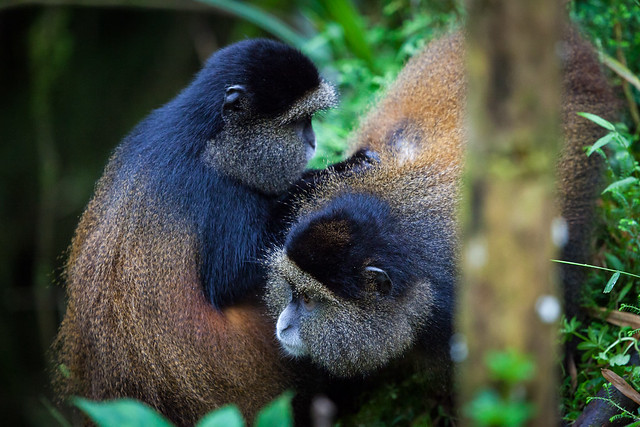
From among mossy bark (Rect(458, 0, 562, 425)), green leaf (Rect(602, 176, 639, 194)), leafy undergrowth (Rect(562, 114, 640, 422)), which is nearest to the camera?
mossy bark (Rect(458, 0, 562, 425))

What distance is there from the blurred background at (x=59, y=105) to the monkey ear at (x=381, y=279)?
468 centimetres

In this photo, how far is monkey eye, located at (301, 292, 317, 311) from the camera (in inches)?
134

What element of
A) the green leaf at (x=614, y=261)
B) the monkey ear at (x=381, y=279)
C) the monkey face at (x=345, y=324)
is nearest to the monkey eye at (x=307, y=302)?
the monkey face at (x=345, y=324)

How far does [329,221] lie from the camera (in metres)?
3.32

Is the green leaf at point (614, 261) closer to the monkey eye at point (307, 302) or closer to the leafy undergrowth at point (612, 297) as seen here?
the leafy undergrowth at point (612, 297)

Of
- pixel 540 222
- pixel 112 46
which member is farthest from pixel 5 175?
pixel 540 222

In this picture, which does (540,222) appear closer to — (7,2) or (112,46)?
(7,2)

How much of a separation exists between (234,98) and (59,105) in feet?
17.7

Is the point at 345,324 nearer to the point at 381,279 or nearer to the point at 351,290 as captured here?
the point at 351,290

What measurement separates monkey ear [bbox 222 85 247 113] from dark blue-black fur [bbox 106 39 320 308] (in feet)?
0.12

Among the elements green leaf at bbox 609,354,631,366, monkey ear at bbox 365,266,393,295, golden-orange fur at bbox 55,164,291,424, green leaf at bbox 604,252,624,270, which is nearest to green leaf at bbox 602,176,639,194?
green leaf at bbox 604,252,624,270

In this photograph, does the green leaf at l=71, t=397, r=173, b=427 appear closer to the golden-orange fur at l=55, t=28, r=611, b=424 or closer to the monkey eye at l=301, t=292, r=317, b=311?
the monkey eye at l=301, t=292, r=317, b=311

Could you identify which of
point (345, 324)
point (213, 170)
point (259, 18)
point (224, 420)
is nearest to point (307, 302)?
point (345, 324)

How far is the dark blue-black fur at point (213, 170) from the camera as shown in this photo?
3812 millimetres
